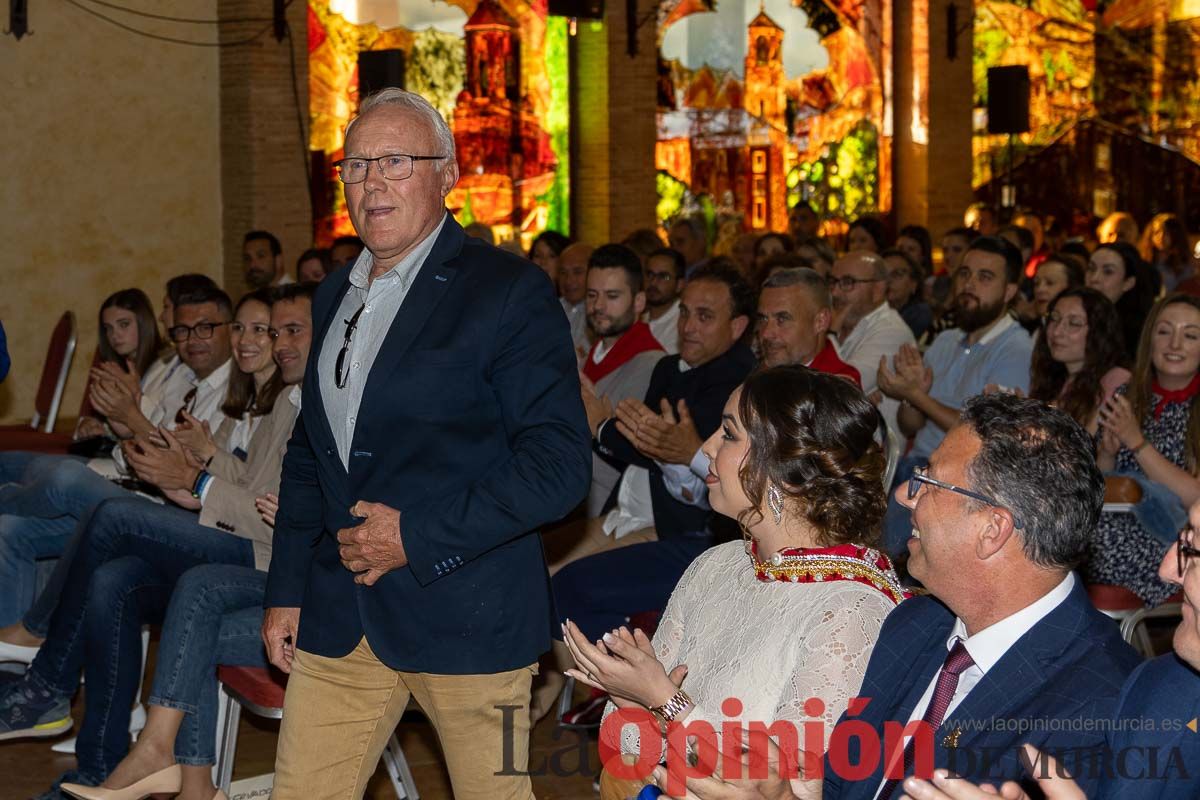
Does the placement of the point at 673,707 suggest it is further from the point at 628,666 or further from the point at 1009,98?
the point at 1009,98

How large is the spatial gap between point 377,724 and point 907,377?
3.07 metres

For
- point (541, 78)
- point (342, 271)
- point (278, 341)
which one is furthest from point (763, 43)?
point (342, 271)

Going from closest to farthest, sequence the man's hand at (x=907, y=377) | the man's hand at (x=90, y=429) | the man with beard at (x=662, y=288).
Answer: the man's hand at (x=907, y=377) < the man's hand at (x=90, y=429) < the man with beard at (x=662, y=288)

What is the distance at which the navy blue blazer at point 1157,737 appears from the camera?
1819mm

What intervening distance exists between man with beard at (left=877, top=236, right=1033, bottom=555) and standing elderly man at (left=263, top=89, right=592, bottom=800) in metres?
2.96

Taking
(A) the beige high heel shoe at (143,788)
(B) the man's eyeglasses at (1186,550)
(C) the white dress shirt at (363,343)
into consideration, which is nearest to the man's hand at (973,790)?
(B) the man's eyeglasses at (1186,550)

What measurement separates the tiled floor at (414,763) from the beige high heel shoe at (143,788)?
50 centimetres

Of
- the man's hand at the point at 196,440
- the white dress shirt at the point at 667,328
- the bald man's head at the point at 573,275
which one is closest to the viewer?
the man's hand at the point at 196,440

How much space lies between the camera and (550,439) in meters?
2.52

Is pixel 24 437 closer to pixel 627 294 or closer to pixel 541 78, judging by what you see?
pixel 627 294

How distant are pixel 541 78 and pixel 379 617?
36.3 ft

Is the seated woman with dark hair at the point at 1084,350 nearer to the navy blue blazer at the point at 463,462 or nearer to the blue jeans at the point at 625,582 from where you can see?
the blue jeans at the point at 625,582

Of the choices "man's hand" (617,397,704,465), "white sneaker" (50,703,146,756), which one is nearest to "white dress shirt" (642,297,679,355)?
"man's hand" (617,397,704,465)

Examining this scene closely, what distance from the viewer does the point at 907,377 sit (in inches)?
209
